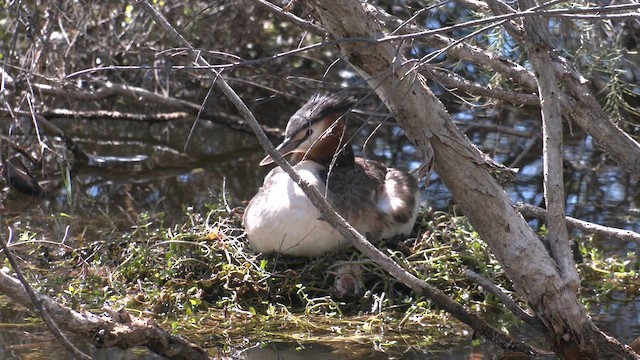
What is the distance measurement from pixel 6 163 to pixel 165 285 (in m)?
2.05

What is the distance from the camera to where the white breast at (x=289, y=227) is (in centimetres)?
523

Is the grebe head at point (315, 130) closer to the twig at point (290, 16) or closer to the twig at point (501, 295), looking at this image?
the twig at point (290, 16)

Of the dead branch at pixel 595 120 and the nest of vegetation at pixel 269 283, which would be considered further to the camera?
the nest of vegetation at pixel 269 283

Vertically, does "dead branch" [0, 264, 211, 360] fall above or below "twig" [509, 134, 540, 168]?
below

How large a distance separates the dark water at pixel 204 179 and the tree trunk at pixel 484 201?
0.80 metres

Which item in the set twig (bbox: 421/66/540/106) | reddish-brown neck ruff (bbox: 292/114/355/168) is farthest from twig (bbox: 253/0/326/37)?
reddish-brown neck ruff (bbox: 292/114/355/168)

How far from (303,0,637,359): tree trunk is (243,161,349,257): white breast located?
1364 millimetres

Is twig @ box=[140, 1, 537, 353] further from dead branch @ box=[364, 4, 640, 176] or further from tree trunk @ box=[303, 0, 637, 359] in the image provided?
dead branch @ box=[364, 4, 640, 176]

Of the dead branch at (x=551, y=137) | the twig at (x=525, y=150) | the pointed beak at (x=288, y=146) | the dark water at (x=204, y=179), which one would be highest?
the dead branch at (x=551, y=137)

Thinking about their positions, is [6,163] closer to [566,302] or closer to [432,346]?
[432,346]

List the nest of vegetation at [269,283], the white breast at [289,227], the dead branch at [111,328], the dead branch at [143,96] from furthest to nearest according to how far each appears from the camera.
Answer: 1. the dead branch at [143,96]
2. the white breast at [289,227]
3. the nest of vegetation at [269,283]
4. the dead branch at [111,328]

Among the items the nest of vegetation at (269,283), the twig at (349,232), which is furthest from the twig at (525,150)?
the twig at (349,232)

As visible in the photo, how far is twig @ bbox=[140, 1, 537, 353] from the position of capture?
381 cm

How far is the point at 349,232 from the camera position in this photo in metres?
4.00
